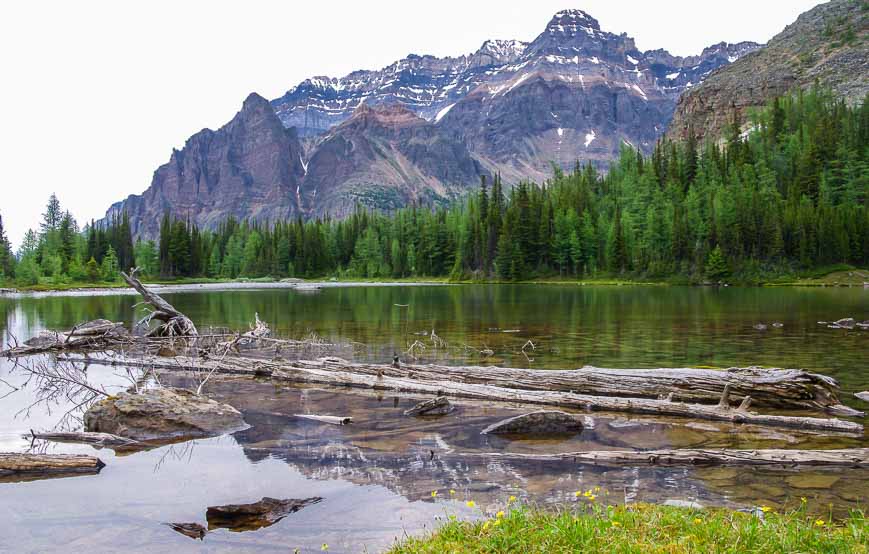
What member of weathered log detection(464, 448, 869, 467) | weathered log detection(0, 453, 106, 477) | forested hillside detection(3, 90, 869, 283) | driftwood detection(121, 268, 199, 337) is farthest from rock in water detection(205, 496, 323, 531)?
forested hillside detection(3, 90, 869, 283)

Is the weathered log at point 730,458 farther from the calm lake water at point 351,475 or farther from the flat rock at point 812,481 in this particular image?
the flat rock at point 812,481

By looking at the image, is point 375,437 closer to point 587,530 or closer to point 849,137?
point 587,530

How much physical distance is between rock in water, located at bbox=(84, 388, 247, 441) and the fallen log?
18.6 ft

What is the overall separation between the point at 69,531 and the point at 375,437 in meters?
7.35

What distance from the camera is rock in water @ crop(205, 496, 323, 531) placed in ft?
32.9

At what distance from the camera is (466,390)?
19578 mm

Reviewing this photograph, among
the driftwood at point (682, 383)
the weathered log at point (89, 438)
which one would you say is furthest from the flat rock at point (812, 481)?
the weathered log at point (89, 438)

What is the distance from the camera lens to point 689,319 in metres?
47.2

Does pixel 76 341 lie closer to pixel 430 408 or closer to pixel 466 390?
pixel 430 408

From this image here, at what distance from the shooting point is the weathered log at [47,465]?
1250cm

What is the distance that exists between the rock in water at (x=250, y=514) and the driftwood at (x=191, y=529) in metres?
0.18

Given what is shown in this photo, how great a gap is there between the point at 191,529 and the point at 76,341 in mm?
22490

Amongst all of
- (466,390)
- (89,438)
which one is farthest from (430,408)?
(89,438)

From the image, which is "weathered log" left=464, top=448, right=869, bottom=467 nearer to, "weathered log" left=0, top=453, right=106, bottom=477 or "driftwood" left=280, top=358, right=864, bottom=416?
"driftwood" left=280, top=358, right=864, bottom=416
